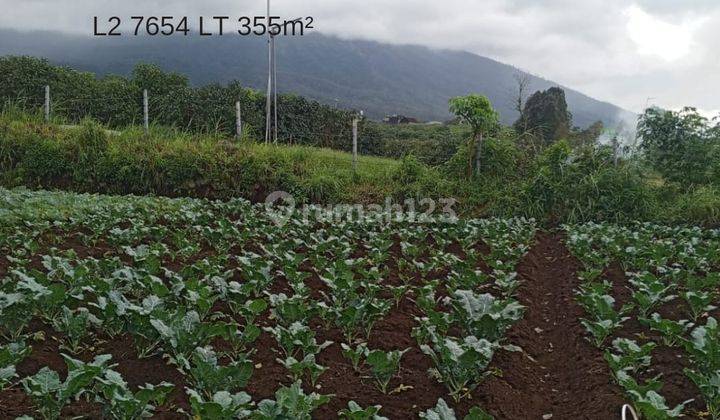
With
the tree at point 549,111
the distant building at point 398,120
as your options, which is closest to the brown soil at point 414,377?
the tree at point 549,111

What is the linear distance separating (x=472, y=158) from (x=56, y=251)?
349 inches

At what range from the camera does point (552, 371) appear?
4.12m

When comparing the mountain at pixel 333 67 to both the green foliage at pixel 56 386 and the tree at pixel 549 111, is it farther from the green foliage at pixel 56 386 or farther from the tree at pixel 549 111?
the green foliage at pixel 56 386

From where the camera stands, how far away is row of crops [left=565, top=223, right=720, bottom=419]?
3254mm

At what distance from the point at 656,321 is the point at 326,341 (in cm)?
221

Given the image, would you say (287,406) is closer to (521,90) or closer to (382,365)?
(382,365)

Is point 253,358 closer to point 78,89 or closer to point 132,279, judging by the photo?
point 132,279

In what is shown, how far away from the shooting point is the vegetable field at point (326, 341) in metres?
2.82

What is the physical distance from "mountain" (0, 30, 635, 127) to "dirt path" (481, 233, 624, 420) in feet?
171

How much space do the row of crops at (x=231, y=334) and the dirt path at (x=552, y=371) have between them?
0.56 feet

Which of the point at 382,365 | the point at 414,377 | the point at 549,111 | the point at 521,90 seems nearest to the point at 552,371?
the point at 414,377

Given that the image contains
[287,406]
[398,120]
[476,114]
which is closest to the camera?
[287,406]

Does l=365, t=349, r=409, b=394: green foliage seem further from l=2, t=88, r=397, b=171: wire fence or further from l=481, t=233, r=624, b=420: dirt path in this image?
l=2, t=88, r=397, b=171: wire fence

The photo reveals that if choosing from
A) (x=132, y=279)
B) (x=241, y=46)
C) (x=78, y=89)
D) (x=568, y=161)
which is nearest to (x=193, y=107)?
(x=78, y=89)
